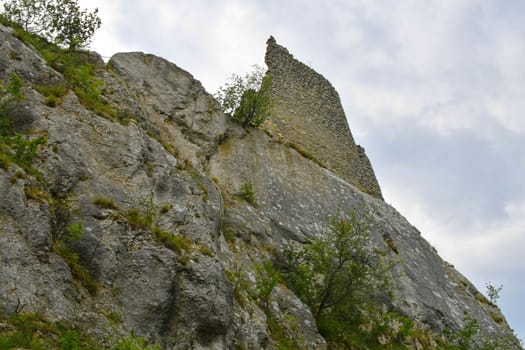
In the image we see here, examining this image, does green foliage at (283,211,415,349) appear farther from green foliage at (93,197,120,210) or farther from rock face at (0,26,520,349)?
green foliage at (93,197,120,210)

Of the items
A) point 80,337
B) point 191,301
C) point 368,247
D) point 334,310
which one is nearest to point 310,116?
point 368,247

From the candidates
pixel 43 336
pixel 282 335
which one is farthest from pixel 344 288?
pixel 43 336

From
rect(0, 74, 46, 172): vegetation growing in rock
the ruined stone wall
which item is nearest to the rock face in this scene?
rect(0, 74, 46, 172): vegetation growing in rock

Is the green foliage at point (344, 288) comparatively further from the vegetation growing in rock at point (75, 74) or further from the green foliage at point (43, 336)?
the green foliage at point (43, 336)

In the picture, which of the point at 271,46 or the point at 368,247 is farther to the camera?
the point at 271,46

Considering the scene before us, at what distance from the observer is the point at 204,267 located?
10836 millimetres

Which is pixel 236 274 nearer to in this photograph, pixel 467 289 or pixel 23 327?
pixel 23 327

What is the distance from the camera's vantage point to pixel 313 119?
25.5 meters

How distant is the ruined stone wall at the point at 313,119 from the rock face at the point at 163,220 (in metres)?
3.90

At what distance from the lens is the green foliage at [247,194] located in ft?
54.0

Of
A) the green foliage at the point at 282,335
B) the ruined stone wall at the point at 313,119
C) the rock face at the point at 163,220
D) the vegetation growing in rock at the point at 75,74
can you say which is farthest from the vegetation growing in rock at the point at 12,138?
the ruined stone wall at the point at 313,119

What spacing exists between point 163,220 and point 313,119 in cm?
1484

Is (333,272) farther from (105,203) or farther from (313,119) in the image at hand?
(313,119)

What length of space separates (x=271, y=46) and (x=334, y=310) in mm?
14759
